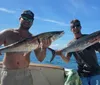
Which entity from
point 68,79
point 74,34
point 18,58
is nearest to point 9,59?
point 18,58

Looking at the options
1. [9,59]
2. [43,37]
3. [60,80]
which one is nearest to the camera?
[43,37]

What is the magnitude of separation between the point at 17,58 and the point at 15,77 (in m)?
0.33

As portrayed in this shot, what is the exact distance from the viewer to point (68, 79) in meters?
5.68

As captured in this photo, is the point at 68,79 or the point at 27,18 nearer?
the point at 27,18

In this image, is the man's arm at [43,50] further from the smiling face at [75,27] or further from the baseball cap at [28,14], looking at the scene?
the smiling face at [75,27]

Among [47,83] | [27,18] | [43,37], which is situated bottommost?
[47,83]

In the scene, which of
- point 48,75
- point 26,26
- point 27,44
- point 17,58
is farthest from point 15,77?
point 48,75

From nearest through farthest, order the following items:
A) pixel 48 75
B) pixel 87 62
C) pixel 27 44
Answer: pixel 27 44 < pixel 87 62 < pixel 48 75

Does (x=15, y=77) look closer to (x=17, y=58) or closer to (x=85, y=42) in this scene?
(x=17, y=58)

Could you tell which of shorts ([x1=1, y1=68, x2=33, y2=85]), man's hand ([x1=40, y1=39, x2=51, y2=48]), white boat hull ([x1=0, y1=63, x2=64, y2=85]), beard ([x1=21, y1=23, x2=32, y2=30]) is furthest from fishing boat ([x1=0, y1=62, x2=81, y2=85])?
man's hand ([x1=40, y1=39, x2=51, y2=48])

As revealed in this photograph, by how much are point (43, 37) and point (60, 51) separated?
1.02m

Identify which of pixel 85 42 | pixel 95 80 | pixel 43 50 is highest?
pixel 85 42

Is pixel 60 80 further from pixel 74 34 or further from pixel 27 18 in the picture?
pixel 27 18

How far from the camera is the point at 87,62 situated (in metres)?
4.60
